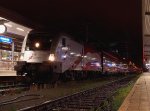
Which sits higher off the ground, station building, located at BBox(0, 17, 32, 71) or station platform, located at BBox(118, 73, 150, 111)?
station building, located at BBox(0, 17, 32, 71)

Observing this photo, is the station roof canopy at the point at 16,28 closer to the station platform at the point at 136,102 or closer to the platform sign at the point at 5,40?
Result: the platform sign at the point at 5,40

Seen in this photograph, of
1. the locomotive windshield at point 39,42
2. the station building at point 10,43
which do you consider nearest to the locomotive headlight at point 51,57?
the locomotive windshield at point 39,42

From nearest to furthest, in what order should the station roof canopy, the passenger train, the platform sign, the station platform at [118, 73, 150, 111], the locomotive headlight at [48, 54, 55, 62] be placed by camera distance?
the station platform at [118, 73, 150, 111], the passenger train, the locomotive headlight at [48, 54, 55, 62], the station roof canopy, the platform sign

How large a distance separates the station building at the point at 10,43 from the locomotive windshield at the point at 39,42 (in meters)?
2.64

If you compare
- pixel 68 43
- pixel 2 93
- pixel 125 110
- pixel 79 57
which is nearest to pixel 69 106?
pixel 125 110

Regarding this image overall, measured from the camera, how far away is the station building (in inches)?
948

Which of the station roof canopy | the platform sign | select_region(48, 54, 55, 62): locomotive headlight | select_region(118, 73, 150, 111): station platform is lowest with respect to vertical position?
select_region(118, 73, 150, 111): station platform

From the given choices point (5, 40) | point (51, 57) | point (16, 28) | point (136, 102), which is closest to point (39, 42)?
point (51, 57)

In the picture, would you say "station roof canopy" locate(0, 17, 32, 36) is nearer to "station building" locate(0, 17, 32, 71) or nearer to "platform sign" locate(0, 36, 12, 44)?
"station building" locate(0, 17, 32, 71)

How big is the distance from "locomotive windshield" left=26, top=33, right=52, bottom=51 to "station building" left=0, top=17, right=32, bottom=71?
104 inches

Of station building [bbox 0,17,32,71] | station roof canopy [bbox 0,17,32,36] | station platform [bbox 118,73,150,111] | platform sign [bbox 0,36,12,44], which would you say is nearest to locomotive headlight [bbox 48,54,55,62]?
station roof canopy [bbox 0,17,32,36]

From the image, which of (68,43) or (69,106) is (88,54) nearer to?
(68,43)

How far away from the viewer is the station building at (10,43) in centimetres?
2408

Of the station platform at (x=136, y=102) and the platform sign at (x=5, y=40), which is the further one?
the platform sign at (x=5, y=40)
